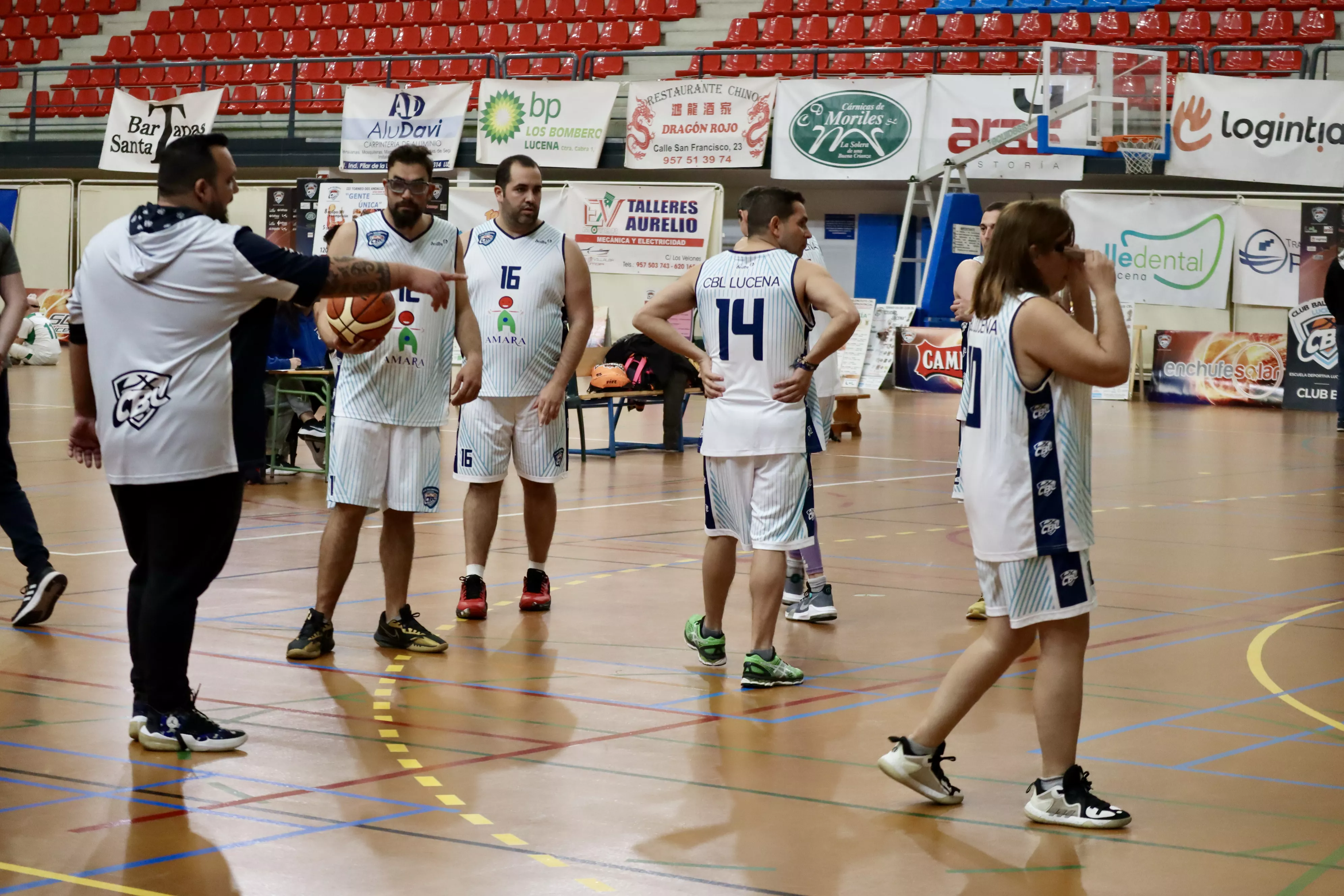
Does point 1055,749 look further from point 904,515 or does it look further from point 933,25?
point 933,25

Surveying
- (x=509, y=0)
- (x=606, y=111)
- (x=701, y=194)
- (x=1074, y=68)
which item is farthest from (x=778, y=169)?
(x=509, y=0)

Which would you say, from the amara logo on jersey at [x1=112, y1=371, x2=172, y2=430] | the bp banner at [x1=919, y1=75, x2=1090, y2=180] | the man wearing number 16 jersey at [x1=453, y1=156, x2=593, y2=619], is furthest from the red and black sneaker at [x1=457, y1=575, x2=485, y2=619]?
the bp banner at [x1=919, y1=75, x2=1090, y2=180]

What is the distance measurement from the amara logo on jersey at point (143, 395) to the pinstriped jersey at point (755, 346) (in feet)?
→ 6.89

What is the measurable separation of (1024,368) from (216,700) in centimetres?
292

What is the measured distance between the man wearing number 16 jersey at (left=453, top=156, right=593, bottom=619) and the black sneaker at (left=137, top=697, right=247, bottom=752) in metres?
2.28

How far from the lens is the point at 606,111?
73.8ft

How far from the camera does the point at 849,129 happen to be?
2128 centimetres

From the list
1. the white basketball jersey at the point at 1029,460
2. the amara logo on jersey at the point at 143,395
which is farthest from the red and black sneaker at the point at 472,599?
the white basketball jersey at the point at 1029,460

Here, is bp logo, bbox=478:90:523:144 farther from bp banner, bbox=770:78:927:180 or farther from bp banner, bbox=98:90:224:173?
bp banner, bbox=98:90:224:173

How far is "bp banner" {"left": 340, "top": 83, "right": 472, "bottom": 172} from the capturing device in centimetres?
2341

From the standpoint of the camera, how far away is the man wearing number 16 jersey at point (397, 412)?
6137 millimetres

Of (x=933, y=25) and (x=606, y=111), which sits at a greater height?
(x=933, y=25)

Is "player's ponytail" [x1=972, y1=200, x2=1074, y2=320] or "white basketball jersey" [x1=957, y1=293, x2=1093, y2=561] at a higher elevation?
"player's ponytail" [x1=972, y1=200, x2=1074, y2=320]

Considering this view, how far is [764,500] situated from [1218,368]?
16.7 metres
